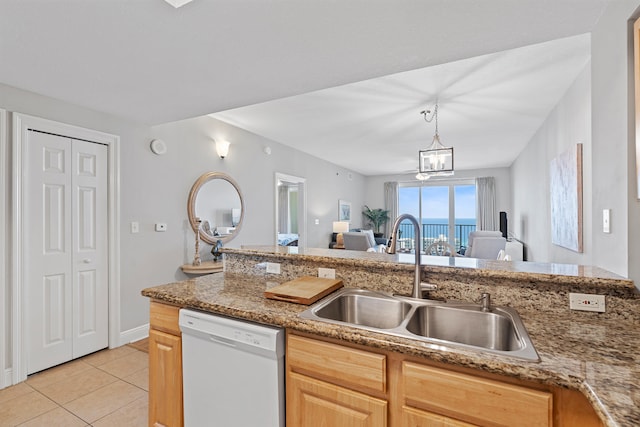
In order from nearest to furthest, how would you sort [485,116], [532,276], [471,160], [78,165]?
1. [532,276]
2. [78,165]
3. [485,116]
4. [471,160]

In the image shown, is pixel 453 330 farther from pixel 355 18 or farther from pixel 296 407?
pixel 355 18

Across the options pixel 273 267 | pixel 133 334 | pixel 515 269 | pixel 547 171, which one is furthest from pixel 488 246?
pixel 133 334

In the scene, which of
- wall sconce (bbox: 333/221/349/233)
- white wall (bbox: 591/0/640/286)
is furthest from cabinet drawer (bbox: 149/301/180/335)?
wall sconce (bbox: 333/221/349/233)

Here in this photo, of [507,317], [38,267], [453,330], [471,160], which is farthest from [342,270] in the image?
[471,160]

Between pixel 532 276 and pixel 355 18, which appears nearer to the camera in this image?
pixel 532 276

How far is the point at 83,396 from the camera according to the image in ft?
6.97

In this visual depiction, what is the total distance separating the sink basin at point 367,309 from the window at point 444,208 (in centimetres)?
682

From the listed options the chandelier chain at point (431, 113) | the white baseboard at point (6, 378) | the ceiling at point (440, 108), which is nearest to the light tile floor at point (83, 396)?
the white baseboard at point (6, 378)

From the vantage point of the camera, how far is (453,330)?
135 centimetres

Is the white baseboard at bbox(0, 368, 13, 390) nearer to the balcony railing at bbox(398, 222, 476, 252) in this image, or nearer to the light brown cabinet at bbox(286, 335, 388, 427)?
the light brown cabinet at bbox(286, 335, 388, 427)

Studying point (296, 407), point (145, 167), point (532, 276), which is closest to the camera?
point (296, 407)

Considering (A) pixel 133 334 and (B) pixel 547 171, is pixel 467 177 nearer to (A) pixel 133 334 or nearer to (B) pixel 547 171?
(B) pixel 547 171

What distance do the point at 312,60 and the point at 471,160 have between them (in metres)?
5.86

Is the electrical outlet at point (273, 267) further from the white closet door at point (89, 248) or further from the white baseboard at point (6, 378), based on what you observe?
the white baseboard at point (6, 378)
